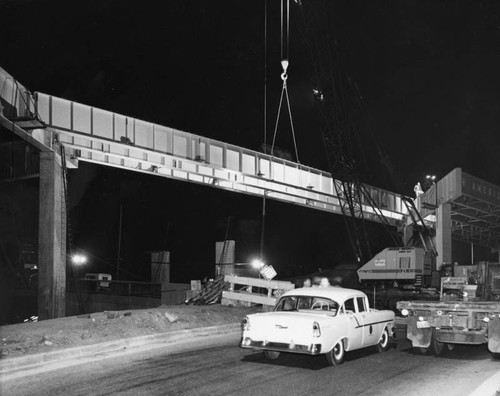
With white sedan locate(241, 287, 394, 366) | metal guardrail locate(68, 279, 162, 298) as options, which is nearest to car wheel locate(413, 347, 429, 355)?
white sedan locate(241, 287, 394, 366)

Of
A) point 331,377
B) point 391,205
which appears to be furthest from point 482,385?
point 391,205

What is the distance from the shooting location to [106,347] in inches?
511

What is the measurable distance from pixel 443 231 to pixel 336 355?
108ft

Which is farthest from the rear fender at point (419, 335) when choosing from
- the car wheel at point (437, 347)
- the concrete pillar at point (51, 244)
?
the concrete pillar at point (51, 244)

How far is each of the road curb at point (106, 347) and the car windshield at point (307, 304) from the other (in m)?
4.12

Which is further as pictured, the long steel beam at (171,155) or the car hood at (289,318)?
the long steel beam at (171,155)

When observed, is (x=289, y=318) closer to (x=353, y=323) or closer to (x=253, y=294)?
(x=353, y=323)

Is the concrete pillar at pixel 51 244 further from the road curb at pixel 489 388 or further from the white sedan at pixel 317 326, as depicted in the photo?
the road curb at pixel 489 388

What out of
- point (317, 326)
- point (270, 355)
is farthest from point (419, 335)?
point (270, 355)

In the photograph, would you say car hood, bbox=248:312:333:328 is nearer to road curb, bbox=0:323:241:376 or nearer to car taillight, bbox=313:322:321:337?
car taillight, bbox=313:322:321:337

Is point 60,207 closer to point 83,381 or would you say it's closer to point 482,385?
point 83,381

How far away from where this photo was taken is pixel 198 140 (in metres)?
32.3

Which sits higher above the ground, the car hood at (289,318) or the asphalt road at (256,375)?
the car hood at (289,318)

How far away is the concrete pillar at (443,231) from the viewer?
135 feet
